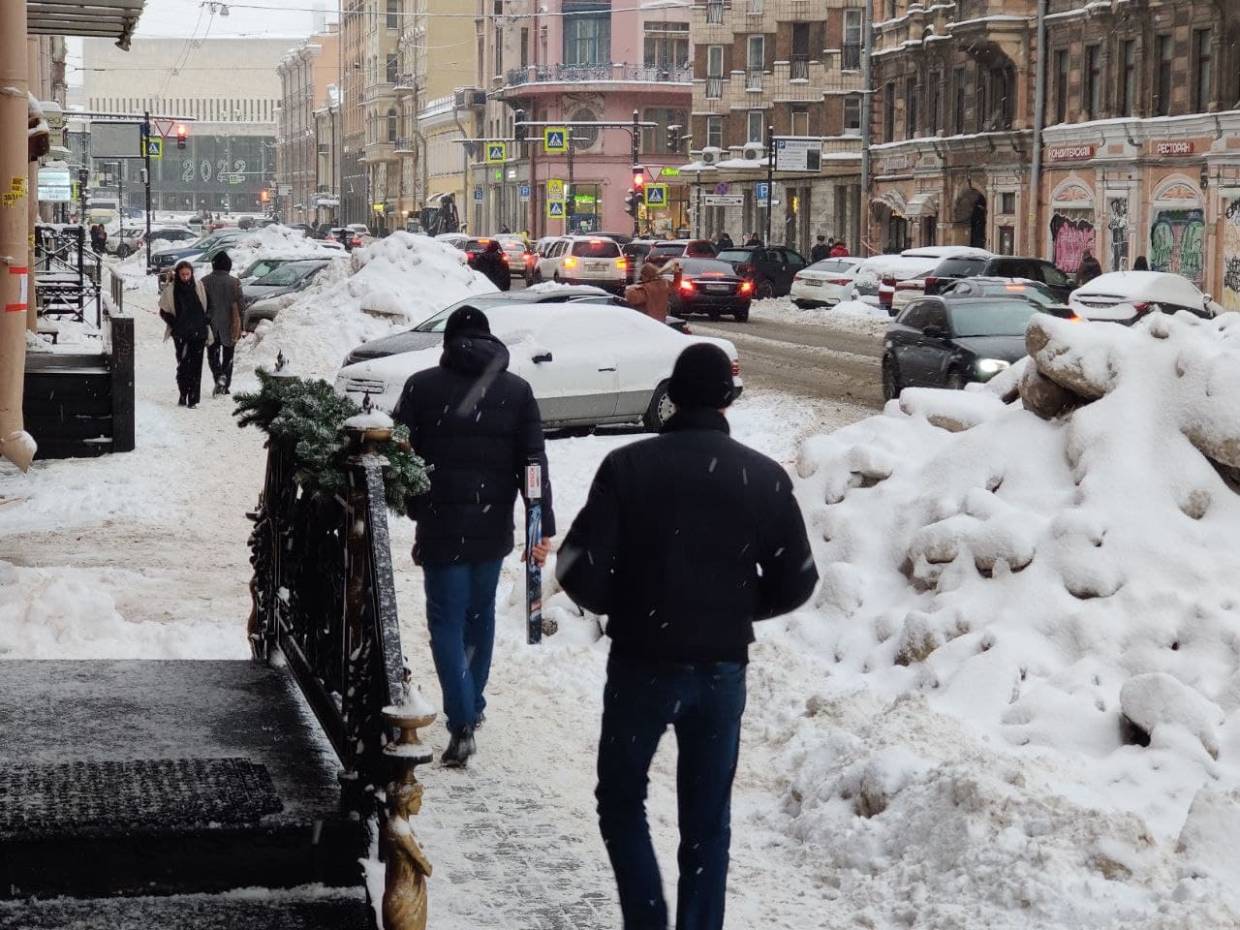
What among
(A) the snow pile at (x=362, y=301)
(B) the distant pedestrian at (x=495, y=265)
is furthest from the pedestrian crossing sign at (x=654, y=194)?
(A) the snow pile at (x=362, y=301)

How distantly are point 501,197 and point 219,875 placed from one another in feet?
335

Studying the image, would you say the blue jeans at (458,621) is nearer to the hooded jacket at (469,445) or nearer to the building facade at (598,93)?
the hooded jacket at (469,445)

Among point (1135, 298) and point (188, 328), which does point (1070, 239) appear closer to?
point (1135, 298)

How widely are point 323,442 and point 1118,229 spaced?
43.7 meters

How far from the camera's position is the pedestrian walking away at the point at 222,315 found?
22188mm

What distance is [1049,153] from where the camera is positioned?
5150 cm

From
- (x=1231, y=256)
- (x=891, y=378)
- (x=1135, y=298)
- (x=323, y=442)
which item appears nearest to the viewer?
(x=323, y=442)

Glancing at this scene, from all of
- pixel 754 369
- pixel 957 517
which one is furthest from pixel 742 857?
pixel 754 369

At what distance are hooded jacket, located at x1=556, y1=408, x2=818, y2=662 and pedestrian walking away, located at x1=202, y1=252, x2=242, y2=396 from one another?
1733 cm

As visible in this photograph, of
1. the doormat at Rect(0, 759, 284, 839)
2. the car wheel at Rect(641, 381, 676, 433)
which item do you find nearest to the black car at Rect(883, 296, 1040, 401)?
the car wheel at Rect(641, 381, 676, 433)

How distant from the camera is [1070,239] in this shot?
50250 mm

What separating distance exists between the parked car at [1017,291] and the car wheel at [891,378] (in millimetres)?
2721

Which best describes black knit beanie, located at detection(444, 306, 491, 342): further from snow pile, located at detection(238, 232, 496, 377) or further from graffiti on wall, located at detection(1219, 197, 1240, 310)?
graffiti on wall, located at detection(1219, 197, 1240, 310)

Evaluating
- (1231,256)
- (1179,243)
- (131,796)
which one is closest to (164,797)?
(131,796)
